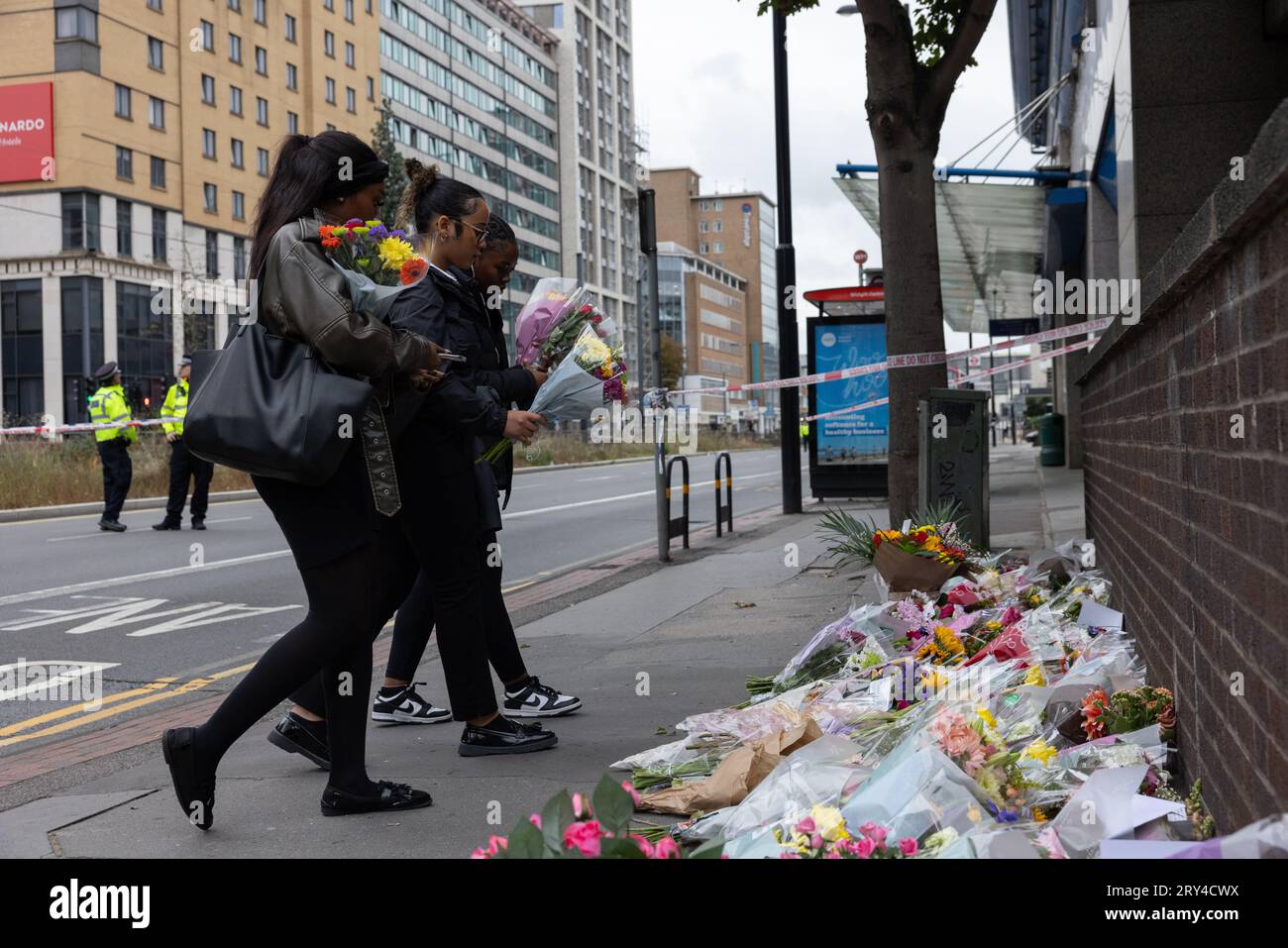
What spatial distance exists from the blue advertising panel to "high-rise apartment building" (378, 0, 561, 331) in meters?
64.0

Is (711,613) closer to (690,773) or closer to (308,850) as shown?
(690,773)

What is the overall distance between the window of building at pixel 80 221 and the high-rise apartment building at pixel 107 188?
0.18ft

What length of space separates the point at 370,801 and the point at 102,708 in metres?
2.76

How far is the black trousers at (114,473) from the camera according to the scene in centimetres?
1547

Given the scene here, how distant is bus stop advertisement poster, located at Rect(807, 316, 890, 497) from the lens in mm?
17484

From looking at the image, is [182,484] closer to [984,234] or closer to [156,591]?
[156,591]

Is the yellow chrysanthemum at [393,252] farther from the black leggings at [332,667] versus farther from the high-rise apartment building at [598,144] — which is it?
the high-rise apartment building at [598,144]

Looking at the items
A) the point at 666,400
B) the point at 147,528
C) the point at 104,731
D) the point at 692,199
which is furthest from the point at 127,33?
the point at 692,199

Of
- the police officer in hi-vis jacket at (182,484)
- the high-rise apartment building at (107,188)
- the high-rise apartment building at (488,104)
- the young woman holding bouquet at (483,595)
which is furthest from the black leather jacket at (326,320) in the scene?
the high-rise apartment building at (488,104)

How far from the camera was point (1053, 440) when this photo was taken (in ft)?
83.4

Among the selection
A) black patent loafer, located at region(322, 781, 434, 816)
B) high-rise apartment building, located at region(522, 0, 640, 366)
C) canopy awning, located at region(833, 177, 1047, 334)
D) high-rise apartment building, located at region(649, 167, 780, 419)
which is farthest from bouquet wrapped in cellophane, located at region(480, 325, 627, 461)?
high-rise apartment building, located at region(649, 167, 780, 419)

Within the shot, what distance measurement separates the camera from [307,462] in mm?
3576

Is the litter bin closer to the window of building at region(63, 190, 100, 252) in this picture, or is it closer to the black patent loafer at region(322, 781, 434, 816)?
the black patent loafer at region(322, 781, 434, 816)

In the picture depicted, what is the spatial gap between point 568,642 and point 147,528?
1012 cm
